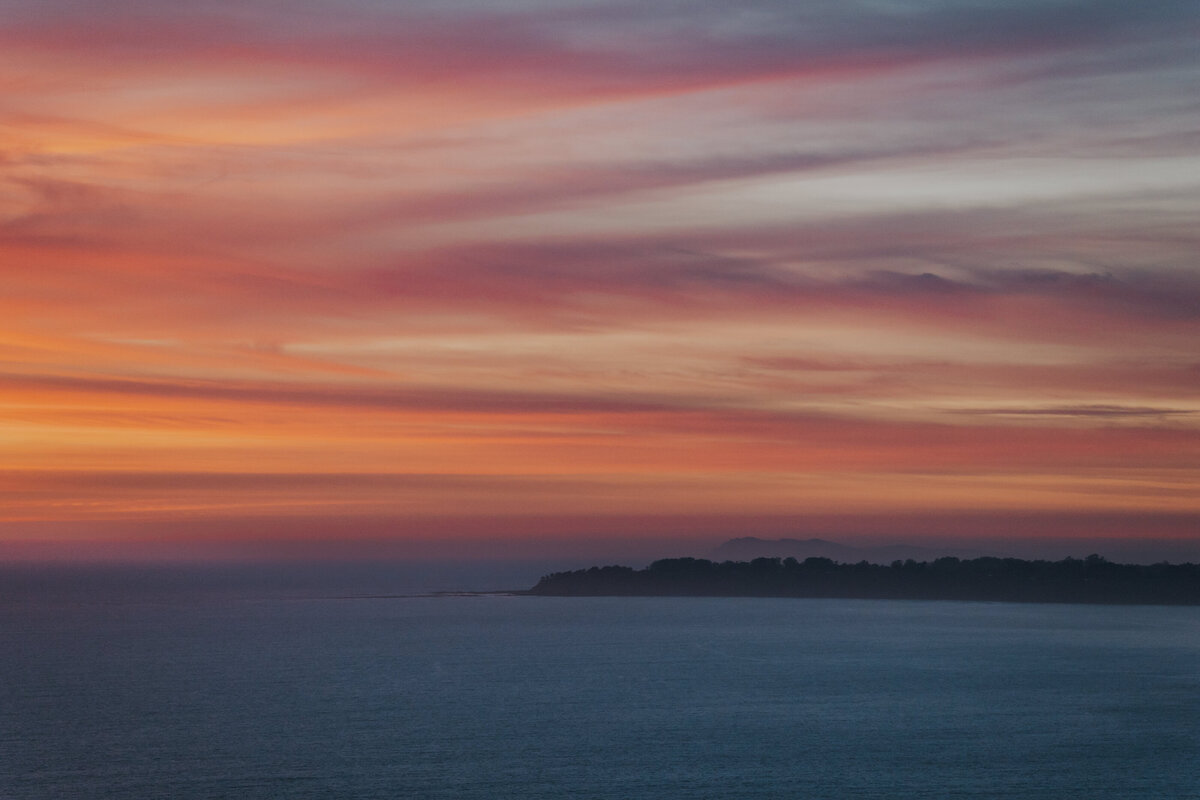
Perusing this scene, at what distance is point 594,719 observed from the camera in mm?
81875

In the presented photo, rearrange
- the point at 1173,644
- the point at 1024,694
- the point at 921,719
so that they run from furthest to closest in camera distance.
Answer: the point at 1173,644, the point at 1024,694, the point at 921,719

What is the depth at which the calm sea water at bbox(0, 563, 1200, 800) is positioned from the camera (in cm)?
6175

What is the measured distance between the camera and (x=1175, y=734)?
78062 mm

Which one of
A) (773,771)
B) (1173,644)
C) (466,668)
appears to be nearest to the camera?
(773,771)

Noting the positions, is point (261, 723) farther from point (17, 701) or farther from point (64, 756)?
point (17, 701)

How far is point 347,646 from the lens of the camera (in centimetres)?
14125

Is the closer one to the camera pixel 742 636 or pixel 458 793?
pixel 458 793

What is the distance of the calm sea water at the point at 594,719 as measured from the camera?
203 feet

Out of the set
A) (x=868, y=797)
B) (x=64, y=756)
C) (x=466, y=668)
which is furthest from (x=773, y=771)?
(x=466, y=668)

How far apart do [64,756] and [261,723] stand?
1429cm

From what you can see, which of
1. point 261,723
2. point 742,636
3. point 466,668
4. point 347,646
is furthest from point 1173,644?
point 261,723

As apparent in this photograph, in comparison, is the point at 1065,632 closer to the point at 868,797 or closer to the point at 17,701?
the point at 868,797

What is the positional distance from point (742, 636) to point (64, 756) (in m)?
110

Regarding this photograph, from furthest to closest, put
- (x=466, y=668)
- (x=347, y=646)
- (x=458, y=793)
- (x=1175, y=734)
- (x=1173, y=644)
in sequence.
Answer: (x=1173, y=644)
(x=347, y=646)
(x=466, y=668)
(x=1175, y=734)
(x=458, y=793)
